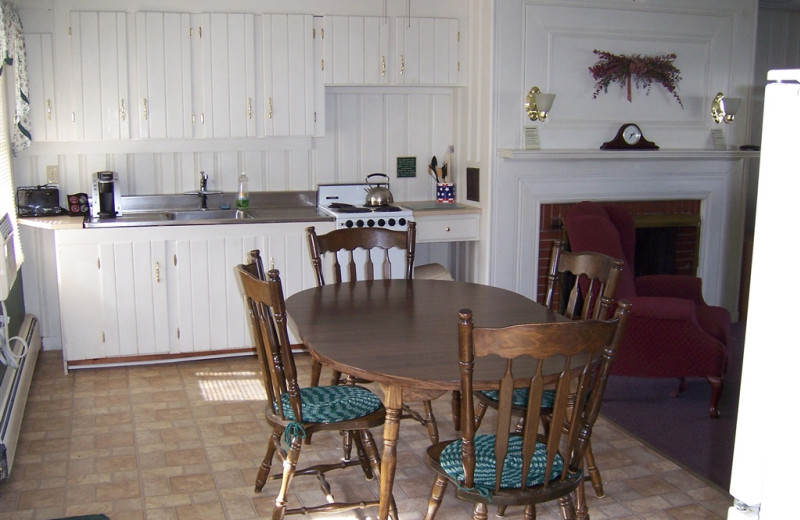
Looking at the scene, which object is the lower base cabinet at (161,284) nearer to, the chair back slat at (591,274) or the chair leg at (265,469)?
the chair leg at (265,469)

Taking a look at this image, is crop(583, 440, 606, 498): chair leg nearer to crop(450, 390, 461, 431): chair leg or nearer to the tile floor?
the tile floor

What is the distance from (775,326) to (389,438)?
1328 millimetres

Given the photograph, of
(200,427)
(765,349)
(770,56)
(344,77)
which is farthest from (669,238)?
(765,349)

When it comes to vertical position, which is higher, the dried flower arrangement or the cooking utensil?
the dried flower arrangement

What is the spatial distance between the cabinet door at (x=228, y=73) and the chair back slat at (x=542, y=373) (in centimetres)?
306

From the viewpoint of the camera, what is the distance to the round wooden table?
7.74ft

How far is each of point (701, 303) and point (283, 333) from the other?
2.84 metres

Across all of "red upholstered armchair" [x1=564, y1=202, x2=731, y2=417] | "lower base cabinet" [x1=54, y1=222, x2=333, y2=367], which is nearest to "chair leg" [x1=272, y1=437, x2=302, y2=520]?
"red upholstered armchair" [x1=564, y1=202, x2=731, y2=417]

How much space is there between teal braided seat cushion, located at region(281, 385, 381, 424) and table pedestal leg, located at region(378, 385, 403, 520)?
30cm

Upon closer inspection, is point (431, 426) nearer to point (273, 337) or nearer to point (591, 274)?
point (591, 274)

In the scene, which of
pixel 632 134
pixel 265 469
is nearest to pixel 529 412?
pixel 265 469

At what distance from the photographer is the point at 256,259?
3016mm

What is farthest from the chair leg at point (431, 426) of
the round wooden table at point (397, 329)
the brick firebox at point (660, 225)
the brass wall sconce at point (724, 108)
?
the brass wall sconce at point (724, 108)

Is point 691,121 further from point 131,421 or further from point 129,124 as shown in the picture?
point 131,421
